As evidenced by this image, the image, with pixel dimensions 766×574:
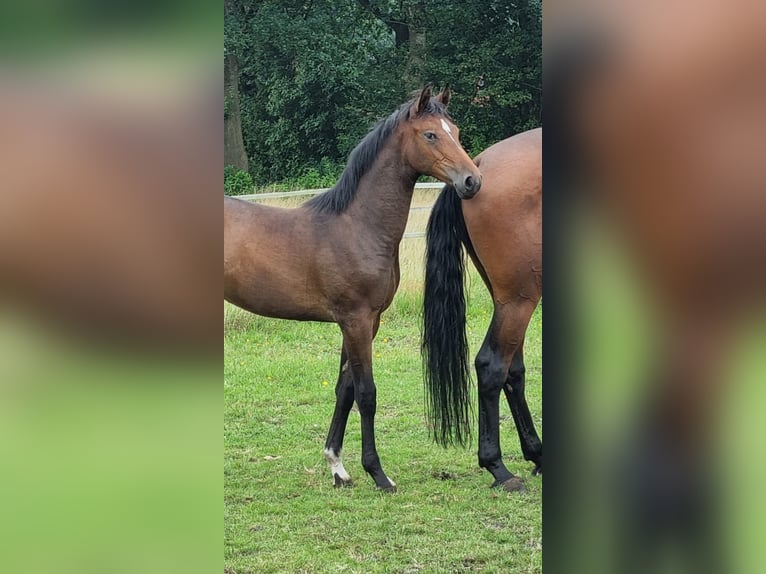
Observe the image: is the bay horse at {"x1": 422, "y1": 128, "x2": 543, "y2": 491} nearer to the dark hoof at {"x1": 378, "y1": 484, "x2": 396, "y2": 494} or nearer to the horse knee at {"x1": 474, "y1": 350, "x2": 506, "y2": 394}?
the horse knee at {"x1": 474, "y1": 350, "x2": 506, "y2": 394}

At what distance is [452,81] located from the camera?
17.4 metres

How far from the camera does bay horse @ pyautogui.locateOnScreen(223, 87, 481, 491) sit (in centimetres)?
410

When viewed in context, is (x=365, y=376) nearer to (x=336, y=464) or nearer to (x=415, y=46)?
(x=336, y=464)

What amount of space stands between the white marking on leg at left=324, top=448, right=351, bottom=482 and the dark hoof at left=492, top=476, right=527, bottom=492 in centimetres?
72

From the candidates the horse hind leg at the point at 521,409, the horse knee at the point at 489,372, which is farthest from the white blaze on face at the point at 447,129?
the horse hind leg at the point at 521,409

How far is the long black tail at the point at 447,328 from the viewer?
432cm

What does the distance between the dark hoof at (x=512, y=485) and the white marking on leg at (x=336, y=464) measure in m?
0.72

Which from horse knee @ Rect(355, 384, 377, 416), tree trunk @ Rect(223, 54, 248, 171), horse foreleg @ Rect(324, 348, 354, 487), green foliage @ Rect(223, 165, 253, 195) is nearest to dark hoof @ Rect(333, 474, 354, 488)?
horse foreleg @ Rect(324, 348, 354, 487)
